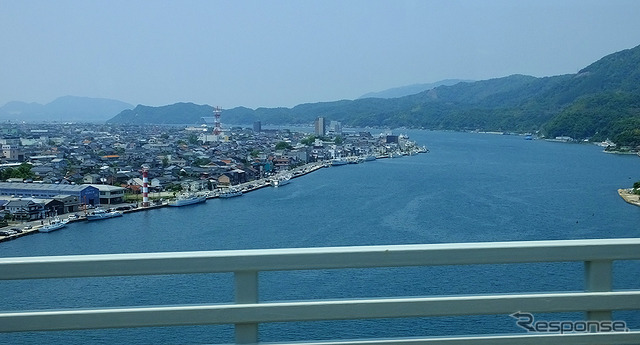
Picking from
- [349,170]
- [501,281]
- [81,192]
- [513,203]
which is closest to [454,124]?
[349,170]

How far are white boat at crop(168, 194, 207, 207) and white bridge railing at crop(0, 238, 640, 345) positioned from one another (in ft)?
26.8

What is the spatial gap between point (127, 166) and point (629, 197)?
788cm

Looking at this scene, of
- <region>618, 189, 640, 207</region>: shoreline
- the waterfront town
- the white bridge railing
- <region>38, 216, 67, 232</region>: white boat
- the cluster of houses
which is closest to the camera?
the white bridge railing

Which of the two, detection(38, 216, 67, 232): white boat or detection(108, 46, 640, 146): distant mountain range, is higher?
detection(108, 46, 640, 146): distant mountain range

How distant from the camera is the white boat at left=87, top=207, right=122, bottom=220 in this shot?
6.78m

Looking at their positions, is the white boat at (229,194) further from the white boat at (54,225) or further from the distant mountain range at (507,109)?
the distant mountain range at (507,109)

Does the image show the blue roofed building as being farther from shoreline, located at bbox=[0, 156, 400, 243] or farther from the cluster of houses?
shoreline, located at bbox=[0, 156, 400, 243]

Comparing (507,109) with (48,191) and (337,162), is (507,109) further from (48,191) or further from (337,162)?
(48,191)

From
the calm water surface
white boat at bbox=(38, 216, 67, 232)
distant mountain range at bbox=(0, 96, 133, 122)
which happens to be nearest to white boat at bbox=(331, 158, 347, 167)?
the calm water surface

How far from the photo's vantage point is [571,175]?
Result: 37.9 feet

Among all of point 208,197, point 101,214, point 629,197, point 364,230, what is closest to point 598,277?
point 364,230

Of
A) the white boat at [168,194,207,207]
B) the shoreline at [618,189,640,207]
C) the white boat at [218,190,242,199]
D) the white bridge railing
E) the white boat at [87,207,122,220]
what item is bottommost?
the white boat at [218,190,242,199]

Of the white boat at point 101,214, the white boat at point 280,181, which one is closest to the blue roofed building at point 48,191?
the white boat at point 101,214

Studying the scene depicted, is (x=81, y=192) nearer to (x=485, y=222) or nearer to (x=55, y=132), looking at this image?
(x=485, y=222)
